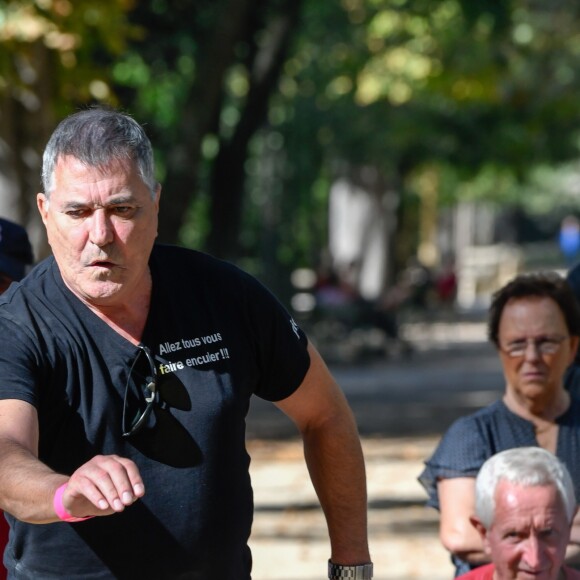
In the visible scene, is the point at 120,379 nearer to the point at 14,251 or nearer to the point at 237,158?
the point at 14,251

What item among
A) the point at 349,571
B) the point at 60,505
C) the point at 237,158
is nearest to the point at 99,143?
the point at 60,505

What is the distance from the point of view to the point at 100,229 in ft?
9.78

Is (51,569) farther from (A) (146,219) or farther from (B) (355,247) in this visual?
(B) (355,247)

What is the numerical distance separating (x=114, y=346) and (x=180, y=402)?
0.17m

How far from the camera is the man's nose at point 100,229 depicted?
9.77ft

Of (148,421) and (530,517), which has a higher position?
(148,421)

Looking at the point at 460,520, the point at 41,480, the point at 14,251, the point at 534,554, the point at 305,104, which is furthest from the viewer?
the point at 305,104

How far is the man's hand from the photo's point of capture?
2545mm

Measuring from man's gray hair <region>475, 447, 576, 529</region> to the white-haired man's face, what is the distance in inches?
0.8

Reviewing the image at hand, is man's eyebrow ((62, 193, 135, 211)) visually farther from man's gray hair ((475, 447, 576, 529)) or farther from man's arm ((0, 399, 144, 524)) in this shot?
man's gray hair ((475, 447, 576, 529))

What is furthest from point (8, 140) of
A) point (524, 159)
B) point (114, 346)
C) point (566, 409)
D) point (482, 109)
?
point (524, 159)

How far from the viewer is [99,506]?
8.36ft

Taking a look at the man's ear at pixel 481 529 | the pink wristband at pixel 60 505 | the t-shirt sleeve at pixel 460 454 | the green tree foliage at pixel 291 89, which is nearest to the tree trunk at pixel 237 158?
the green tree foliage at pixel 291 89

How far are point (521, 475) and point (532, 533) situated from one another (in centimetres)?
15
